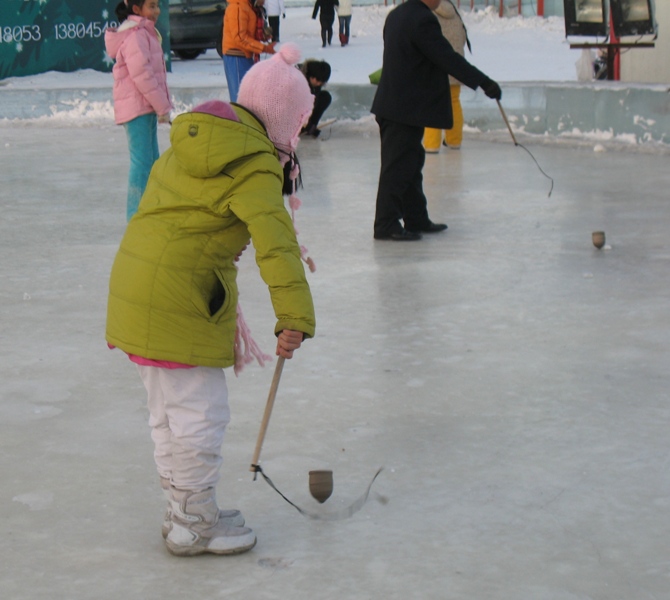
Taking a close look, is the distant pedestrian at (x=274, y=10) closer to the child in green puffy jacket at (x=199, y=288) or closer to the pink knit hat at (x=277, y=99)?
the pink knit hat at (x=277, y=99)

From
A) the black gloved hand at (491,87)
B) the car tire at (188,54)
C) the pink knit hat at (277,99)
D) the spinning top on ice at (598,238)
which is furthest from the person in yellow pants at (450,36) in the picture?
the car tire at (188,54)

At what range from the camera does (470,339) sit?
16.2ft

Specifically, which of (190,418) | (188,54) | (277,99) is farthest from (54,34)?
(190,418)

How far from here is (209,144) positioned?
2824 millimetres

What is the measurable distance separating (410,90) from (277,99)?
3.80 m

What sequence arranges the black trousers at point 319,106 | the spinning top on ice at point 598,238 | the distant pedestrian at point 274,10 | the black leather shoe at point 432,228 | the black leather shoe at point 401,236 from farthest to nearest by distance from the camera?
the distant pedestrian at point 274,10, the black trousers at point 319,106, the black leather shoe at point 432,228, the black leather shoe at point 401,236, the spinning top on ice at point 598,238

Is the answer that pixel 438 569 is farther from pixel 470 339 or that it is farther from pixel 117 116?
pixel 117 116

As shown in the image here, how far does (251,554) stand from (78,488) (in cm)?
70

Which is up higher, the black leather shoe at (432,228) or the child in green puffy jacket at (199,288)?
the child in green puffy jacket at (199,288)

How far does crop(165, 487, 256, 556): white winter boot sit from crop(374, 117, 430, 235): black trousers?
4061 millimetres

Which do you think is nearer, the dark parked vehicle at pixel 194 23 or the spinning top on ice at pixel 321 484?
the spinning top on ice at pixel 321 484

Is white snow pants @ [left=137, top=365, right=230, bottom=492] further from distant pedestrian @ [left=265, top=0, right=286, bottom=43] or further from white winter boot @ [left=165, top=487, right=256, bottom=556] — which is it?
distant pedestrian @ [left=265, top=0, right=286, bottom=43]

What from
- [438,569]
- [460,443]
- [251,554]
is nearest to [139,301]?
[251,554]

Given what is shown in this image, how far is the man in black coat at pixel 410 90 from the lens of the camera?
671 centimetres
